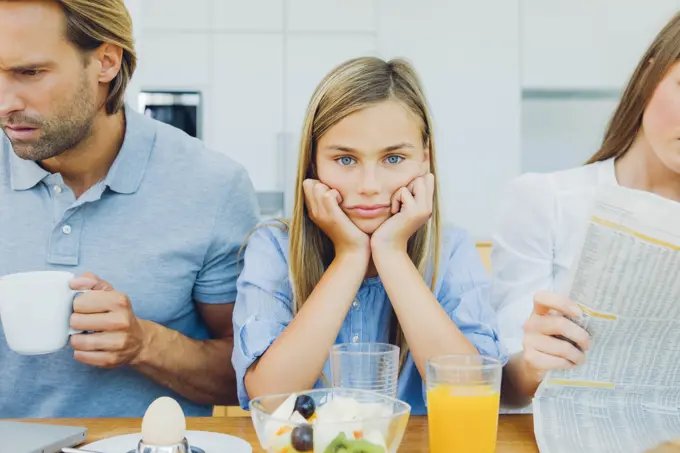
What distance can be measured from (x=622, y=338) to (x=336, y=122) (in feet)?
1.80

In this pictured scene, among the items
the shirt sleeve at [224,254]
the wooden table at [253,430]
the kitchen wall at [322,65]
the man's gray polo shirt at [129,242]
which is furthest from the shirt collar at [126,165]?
the kitchen wall at [322,65]

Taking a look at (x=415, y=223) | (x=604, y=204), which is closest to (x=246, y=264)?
(x=415, y=223)

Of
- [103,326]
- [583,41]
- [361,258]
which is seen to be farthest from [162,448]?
[583,41]

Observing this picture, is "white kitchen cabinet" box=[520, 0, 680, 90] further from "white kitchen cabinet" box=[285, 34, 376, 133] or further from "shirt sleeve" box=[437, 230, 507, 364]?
"shirt sleeve" box=[437, 230, 507, 364]

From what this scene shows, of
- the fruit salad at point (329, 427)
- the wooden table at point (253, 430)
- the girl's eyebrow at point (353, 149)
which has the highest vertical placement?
the girl's eyebrow at point (353, 149)

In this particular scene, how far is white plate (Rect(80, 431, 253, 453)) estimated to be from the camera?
859 millimetres

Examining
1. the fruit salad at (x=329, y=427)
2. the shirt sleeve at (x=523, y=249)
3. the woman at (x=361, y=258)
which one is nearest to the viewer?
the fruit salad at (x=329, y=427)

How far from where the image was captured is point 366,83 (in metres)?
1.25

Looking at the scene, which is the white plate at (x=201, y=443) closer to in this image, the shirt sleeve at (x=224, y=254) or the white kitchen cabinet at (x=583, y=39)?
the shirt sleeve at (x=224, y=254)

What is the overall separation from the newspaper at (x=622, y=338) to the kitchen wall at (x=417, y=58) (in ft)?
7.44

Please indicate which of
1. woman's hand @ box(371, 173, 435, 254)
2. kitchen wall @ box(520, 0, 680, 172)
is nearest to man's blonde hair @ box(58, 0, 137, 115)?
woman's hand @ box(371, 173, 435, 254)

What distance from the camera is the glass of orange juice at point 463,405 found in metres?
0.84

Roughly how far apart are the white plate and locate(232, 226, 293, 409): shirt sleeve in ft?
0.72

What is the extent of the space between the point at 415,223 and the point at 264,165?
7.07 feet
